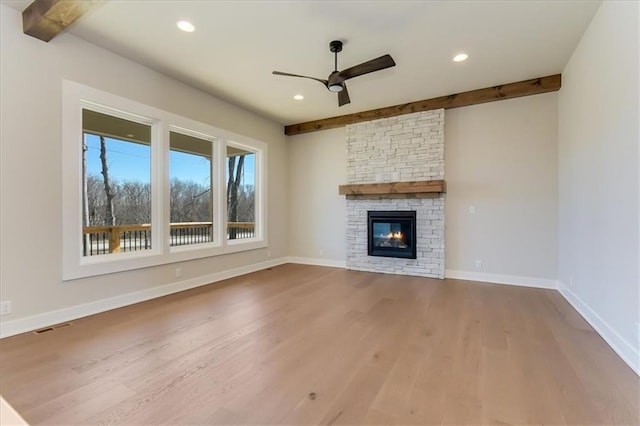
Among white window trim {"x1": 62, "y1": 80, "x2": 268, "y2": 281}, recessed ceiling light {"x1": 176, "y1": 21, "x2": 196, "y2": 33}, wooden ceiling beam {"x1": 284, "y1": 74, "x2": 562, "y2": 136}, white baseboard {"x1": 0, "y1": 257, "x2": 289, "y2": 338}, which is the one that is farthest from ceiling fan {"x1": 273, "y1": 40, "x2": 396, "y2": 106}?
white baseboard {"x1": 0, "y1": 257, "x2": 289, "y2": 338}

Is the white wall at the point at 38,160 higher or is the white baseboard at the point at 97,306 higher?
the white wall at the point at 38,160

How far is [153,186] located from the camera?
3.95 m

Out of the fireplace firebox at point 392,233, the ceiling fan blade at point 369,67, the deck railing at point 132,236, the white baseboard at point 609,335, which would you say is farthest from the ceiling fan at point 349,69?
the white baseboard at point 609,335

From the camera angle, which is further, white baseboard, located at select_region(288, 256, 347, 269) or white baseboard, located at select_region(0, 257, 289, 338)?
white baseboard, located at select_region(288, 256, 347, 269)

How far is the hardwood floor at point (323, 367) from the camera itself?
5.40 feet

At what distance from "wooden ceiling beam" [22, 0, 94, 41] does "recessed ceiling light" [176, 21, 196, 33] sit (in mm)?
723

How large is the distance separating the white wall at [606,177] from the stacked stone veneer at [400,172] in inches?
68.0

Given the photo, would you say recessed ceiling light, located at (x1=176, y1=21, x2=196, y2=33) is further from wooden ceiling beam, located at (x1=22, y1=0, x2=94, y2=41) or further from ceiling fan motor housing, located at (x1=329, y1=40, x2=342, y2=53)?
ceiling fan motor housing, located at (x1=329, y1=40, x2=342, y2=53)

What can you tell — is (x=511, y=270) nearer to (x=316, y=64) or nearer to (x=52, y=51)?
(x=316, y=64)

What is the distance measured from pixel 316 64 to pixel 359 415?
3.71m

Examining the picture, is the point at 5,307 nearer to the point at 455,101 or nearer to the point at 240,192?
the point at 240,192

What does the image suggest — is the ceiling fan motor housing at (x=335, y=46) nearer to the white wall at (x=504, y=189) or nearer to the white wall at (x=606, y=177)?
the white wall at (x=606, y=177)

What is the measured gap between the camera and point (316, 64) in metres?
3.73

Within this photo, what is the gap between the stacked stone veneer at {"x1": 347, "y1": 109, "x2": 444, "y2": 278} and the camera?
16.3ft
